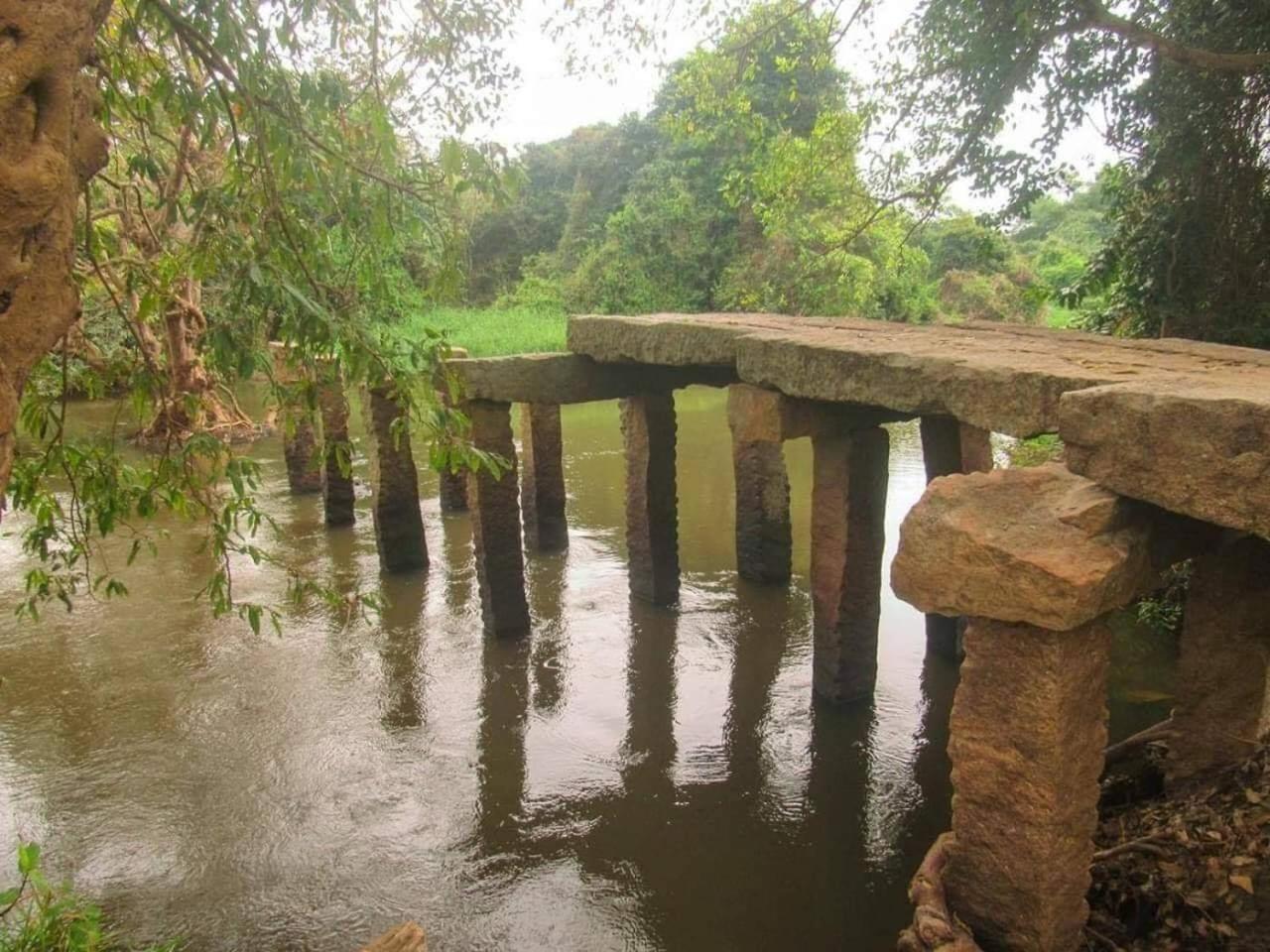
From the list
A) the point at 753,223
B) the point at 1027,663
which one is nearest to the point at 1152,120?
the point at 1027,663

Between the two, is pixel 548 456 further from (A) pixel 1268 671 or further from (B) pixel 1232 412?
(B) pixel 1232 412

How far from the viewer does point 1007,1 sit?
6.86 m

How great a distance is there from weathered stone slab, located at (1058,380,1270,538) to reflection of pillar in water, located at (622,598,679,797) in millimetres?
3208

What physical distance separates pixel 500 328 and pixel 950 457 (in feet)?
54.9

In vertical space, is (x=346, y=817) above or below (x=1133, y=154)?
below

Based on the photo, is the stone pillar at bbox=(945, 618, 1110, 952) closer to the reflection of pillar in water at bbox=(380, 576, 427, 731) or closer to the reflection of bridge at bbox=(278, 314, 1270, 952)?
the reflection of bridge at bbox=(278, 314, 1270, 952)

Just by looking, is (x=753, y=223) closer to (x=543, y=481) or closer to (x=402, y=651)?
(x=543, y=481)

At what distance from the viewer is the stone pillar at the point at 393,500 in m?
8.59

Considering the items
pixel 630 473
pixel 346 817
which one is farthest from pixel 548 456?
pixel 346 817

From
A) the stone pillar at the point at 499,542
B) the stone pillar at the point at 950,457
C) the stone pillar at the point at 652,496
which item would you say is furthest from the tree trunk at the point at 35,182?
the stone pillar at the point at 950,457

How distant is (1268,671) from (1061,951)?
1.69m

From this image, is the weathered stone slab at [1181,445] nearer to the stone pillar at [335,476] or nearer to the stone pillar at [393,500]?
the stone pillar at [393,500]

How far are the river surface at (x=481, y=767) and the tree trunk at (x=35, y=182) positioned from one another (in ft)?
9.77

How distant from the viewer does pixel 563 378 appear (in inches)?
271
